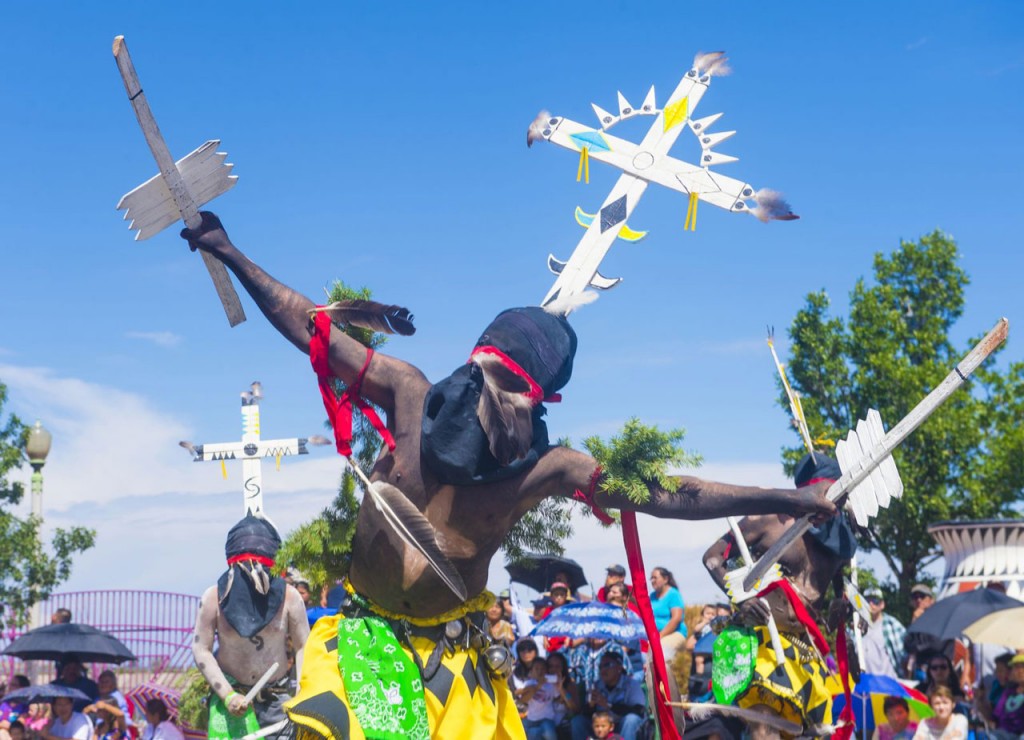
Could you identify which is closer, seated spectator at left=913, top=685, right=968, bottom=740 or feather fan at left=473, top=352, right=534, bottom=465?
feather fan at left=473, top=352, right=534, bottom=465

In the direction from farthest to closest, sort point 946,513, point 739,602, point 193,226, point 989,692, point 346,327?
point 946,513 → point 989,692 → point 739,602 → point 346,327 → point 193,226

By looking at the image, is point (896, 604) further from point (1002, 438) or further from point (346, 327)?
point (346, 327)

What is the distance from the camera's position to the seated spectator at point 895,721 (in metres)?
8.03

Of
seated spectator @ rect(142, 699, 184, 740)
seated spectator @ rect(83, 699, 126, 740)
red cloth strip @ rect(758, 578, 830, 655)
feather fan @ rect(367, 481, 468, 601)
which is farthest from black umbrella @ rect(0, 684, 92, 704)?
feather fan @ rect(367, 481, 468, 601)

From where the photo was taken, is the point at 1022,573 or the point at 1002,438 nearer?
the point at 1022,573

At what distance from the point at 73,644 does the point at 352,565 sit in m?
8.40

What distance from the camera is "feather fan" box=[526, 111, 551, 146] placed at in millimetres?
4676

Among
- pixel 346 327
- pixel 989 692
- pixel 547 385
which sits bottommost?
pixel 989 692

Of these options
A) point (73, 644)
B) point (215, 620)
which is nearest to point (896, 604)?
point (73, 644)

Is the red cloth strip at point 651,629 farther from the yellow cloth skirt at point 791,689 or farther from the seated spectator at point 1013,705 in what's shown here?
the seated spectator at point 1013,705

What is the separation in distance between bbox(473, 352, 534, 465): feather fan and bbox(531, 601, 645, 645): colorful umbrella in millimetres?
5460

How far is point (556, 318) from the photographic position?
4098 millimetres

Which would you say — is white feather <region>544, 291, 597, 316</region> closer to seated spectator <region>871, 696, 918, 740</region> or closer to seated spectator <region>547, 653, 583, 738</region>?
seated spectator <region>871, 696, 918, 740</region>

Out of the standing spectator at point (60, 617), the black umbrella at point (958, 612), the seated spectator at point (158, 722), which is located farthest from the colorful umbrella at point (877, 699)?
the standing spectator at point (60, 617)
